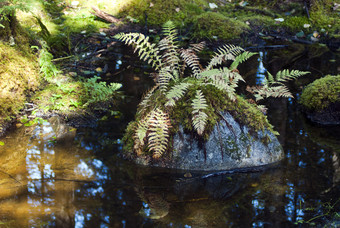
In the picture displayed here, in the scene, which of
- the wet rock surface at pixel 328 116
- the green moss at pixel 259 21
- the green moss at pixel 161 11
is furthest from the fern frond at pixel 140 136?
the green moss at pixel 259 21

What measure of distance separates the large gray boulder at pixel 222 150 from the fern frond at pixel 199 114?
9.7 inches

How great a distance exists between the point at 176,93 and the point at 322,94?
2922mm

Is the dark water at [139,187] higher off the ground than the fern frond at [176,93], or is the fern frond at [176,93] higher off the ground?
the fern frond at [176,93]

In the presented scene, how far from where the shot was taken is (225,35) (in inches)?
367

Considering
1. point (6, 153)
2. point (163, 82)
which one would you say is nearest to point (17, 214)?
point (6, 153)

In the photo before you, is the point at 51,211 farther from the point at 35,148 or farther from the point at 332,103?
the point at 332,103

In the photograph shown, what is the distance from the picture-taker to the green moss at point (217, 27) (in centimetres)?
932

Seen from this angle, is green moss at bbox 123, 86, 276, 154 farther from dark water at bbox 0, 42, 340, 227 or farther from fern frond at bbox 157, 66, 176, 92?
dark water at bbox 0, 42, 340, 227

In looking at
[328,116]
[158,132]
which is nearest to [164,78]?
[158,132]

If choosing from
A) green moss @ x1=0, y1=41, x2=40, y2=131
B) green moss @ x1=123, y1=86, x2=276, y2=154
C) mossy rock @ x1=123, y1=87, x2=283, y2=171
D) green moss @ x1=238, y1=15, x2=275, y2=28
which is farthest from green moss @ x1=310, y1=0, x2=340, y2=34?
green moss @ x1=0, y1=41, x2=40, y2=131

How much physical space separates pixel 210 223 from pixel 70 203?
1.53 metres

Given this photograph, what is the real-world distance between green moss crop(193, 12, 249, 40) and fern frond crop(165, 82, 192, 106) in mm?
5146

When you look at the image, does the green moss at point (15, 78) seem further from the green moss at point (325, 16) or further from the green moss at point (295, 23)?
the green moss at point (325, 16)

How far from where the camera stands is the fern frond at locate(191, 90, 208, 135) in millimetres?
4152
